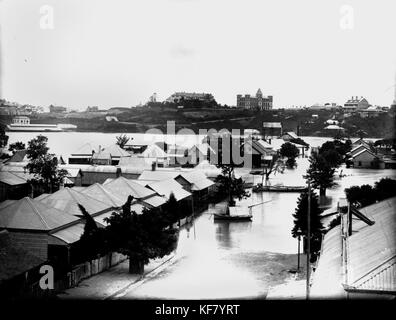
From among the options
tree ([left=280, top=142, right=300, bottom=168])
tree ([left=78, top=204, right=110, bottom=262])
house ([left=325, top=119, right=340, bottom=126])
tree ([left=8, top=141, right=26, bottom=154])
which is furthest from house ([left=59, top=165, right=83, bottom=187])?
house ([left=325, top=119, right=340, bottom=126])

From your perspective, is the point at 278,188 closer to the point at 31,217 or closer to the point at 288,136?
the point at 31,217

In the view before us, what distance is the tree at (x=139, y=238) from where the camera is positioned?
9766mm

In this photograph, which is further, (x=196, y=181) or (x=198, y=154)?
(x=198, y=154)

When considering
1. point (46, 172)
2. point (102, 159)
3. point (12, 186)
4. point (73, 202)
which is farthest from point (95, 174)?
point (73, 202)

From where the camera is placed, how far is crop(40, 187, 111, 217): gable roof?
12.2 m

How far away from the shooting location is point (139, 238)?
9.77 meters

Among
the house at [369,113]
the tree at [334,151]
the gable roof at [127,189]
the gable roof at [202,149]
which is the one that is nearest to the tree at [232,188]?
the gable roof at [127,189]

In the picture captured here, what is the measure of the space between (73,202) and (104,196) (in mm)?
1530

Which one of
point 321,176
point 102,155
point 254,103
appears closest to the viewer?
point 321,176

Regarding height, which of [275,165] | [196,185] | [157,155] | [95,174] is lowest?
[196,185]

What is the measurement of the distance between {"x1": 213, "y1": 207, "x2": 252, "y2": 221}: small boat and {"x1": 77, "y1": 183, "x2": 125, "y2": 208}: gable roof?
3.54 m

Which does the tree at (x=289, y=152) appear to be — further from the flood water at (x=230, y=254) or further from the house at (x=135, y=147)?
the house at (x=135, y=147)
